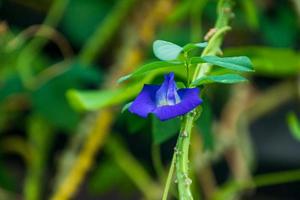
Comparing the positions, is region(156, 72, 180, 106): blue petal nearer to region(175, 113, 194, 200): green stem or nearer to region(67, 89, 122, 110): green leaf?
region(175, 113, 194, 200): green stem

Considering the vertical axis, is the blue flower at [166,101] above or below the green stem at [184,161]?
above

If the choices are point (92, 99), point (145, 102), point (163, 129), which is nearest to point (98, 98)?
point (92, 99)

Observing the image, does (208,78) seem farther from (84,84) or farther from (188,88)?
(84,84)

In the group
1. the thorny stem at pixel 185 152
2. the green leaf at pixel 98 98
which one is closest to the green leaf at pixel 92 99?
the green leaf at pixel 98 98

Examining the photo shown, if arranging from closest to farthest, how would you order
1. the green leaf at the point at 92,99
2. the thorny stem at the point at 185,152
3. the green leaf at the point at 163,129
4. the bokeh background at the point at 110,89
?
the thorny stem at the point at 185,152 < the green leaf at the point at 163,129 < the green leaf at the point at 92,99 < the bokeh background at the point at 110,89

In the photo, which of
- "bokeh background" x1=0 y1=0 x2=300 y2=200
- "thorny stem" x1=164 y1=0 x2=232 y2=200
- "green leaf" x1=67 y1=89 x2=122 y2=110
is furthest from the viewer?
"bokeh background" x1=0 y1=0 x2=300 y2=200

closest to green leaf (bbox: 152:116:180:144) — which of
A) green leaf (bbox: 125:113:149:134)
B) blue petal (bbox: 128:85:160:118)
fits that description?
green leaf (bbox: 125:113:149:134)

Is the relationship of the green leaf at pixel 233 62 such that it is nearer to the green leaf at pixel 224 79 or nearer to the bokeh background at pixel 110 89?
the green leaf at pixel 224 79
